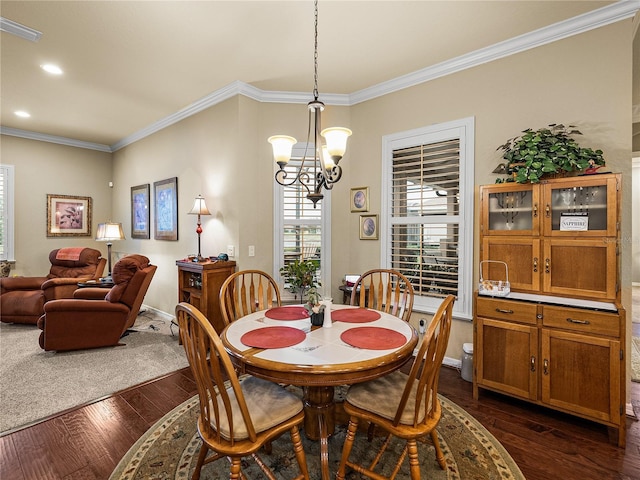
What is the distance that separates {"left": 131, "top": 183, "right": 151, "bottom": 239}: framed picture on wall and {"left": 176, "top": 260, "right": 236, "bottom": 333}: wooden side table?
6.63 feet

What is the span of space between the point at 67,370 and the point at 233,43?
3.41m

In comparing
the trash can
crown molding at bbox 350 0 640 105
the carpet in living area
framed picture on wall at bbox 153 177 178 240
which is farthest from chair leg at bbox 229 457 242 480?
framed picture on wall at bbox 153 177 178 240

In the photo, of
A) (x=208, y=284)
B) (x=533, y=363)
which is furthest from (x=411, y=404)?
(x=208, y=284)

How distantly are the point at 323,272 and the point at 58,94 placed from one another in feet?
12.8

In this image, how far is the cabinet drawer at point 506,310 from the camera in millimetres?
2381

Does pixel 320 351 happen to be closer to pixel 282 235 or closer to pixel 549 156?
pixel 549 156

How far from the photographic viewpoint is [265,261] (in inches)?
153

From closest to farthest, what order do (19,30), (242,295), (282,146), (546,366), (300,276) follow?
(282,146) → (546,366) → (242,295) → (19,30) → (300,276)

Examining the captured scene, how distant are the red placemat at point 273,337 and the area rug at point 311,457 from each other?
2.37 feet

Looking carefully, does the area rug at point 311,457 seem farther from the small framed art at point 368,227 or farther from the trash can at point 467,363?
the small framed art at point 368,227

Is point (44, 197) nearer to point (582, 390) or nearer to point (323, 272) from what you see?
point (323, 272)

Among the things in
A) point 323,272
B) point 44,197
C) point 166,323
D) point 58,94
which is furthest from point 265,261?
point 44,197

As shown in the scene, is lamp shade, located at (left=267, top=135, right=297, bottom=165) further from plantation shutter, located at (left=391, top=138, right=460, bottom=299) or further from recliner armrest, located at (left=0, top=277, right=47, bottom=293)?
recliner armrest, located at (left=0, top=277, right=47, bottom=293)

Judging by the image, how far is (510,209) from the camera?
2.65 meters
